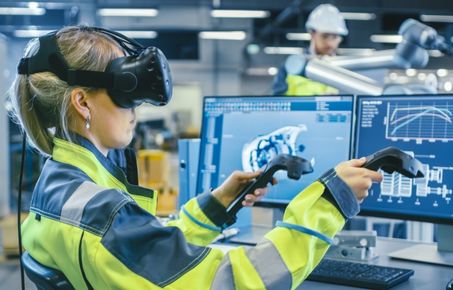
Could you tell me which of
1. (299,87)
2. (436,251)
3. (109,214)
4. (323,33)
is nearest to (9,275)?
(299,87)

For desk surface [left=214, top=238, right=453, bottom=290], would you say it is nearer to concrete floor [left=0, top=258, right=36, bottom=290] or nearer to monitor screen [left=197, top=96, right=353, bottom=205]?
monitor screen [left=197, top=96, right=353, bottom=205]

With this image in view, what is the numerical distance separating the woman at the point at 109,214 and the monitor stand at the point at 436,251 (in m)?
0.63

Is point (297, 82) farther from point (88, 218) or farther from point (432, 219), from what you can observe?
point (88, 218)

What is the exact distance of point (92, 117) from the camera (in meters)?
1.10

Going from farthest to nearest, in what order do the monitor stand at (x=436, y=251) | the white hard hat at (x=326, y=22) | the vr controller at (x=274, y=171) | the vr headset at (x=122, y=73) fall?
the white hard hat at (x=326, y=22) < the monitor stand at (x=436, y=251) < the vr controller at (x=274, y=171) < the vr headset at (x=122, y=73)

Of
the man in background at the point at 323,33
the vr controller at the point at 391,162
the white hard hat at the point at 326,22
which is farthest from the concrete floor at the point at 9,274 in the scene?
the vr controller at the point at 391,162

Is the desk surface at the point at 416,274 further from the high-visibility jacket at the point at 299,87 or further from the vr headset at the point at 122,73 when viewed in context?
the high-visibility jacket at the point at 299,87

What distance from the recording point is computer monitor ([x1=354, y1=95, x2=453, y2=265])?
59.2 inches

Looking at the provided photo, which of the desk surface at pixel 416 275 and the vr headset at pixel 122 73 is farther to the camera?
the desk surface at pixel 416 275

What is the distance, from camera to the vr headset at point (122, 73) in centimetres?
106

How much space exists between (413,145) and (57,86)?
94 centimetres

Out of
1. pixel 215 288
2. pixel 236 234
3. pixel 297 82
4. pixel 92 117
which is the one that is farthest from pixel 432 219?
pixel 297 82

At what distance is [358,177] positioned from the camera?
3.36 ft

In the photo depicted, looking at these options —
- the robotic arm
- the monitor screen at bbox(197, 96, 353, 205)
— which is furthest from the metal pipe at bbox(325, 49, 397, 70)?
the monitor screen at bbox(197, 96, 353, 205)
